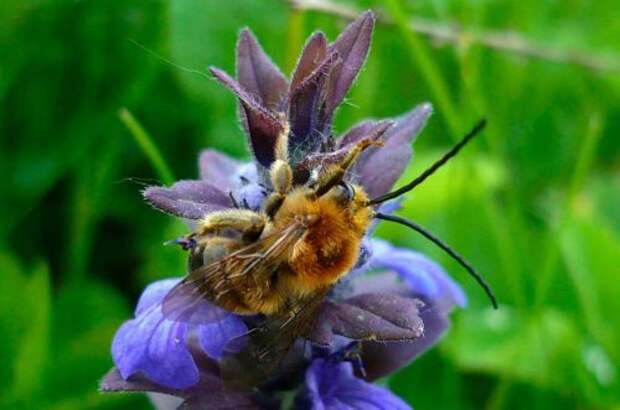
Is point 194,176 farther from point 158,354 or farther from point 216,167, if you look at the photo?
point 158,354

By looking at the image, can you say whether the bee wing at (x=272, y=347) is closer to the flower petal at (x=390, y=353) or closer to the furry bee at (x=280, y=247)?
the furry bee at (x=280, y=247)

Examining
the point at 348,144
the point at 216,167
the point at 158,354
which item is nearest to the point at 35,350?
the point at 216,167

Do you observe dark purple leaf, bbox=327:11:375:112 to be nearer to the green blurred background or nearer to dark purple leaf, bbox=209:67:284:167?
dark purple leaf, bbox=209:67:284:167

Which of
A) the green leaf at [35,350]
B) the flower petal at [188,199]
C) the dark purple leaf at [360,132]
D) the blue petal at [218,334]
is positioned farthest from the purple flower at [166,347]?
the green leaf at [35,350]

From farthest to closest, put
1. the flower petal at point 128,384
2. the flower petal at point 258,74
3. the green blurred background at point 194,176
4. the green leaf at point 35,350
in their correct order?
the green blurred background at point 194,176 < the green leaf at point 35,350 < the flower petal at point 258,74 < the flower petal at point 128,384

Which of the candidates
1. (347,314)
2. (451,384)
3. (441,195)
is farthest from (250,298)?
(441,195)
